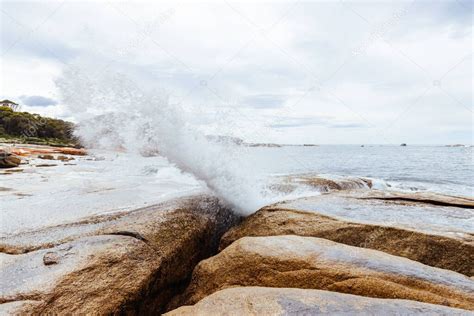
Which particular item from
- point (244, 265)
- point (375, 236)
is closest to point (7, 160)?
point (244, 265)

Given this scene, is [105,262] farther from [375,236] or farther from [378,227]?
[378,227]

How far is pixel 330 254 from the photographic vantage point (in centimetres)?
382

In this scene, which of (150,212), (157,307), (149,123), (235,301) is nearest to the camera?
(235,301)

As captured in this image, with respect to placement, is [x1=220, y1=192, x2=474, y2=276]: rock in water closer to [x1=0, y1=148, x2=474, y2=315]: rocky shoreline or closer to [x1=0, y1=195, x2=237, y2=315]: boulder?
[x1=0, y1=148, x2=474, y2=315]: rocky shoreline

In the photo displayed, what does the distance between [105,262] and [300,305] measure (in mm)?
2298

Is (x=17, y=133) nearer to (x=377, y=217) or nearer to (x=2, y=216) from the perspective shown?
(x=2, y=216)

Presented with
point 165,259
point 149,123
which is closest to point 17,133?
point 149,123

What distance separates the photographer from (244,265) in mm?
3947

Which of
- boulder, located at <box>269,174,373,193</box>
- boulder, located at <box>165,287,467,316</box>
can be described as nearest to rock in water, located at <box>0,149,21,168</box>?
boulder, located at <box>269,174,373,193</box>

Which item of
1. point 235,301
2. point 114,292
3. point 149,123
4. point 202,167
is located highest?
point 149,123

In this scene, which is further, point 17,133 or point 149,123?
point 17,133

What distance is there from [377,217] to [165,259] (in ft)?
13.3

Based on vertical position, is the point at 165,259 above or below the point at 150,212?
below

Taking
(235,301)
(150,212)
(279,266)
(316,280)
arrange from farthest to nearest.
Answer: (150,212)
(279,266)
(316,280)
(235,301)
